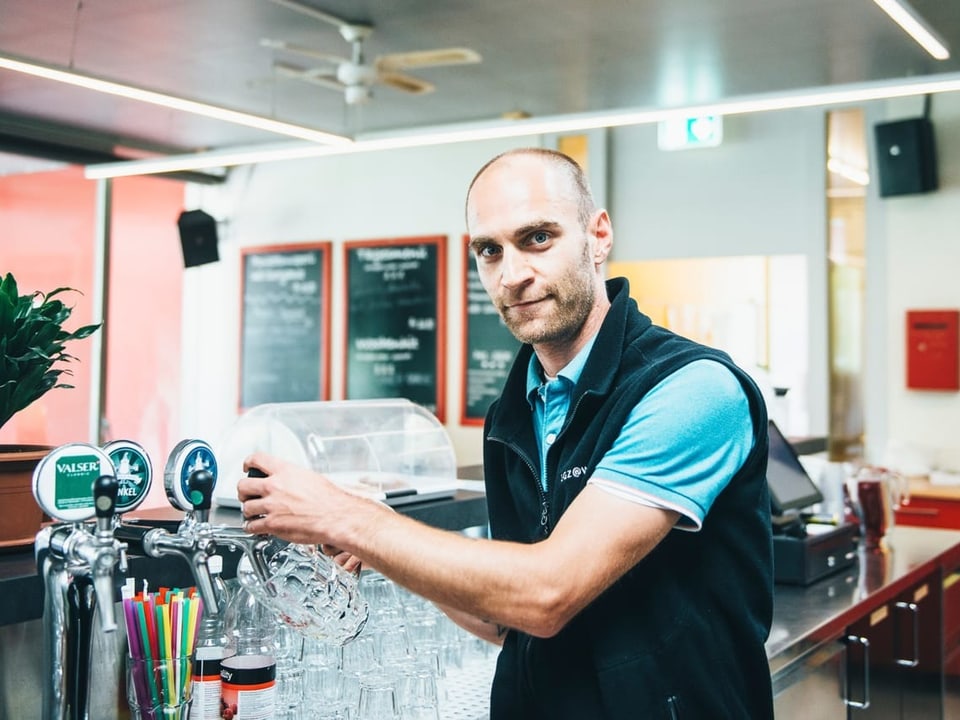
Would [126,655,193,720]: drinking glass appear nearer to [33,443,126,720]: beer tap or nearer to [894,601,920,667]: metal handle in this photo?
[33,443,126,720]: beer tap

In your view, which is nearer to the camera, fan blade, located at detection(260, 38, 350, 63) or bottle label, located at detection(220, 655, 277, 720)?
bottle label, located at detection(220, 655, 277, 720)

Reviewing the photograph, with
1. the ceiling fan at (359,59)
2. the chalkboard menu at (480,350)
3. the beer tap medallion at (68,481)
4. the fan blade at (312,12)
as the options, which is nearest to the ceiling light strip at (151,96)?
the ceiling fan at (359,59)

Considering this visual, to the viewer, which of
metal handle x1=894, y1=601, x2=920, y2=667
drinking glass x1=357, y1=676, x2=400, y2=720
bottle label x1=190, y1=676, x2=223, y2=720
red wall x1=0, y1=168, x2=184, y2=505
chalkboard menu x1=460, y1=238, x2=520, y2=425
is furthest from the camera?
red wall x1=0, y1=168, x2=184, y2=505

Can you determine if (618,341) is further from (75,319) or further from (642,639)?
(75,319)

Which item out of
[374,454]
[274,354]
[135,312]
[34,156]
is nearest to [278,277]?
[274,354]

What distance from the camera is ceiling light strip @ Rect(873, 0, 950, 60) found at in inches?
128

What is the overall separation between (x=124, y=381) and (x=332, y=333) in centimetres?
163

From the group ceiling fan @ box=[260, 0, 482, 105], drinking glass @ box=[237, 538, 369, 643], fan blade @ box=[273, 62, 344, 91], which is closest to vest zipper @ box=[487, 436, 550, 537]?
drinking glass @ box=[237, 538, 369, 643]

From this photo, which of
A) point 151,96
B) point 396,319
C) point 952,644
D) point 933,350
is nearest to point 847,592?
point 952,644

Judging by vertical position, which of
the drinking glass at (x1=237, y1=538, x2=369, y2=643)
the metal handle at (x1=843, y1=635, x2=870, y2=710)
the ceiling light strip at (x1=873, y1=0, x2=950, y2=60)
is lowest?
the metal handle at (x1=843, y1=635, x2=870, y2=710)

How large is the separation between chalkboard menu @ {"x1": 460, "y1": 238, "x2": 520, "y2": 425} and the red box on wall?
7.85 feet

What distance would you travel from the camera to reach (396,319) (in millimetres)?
7438

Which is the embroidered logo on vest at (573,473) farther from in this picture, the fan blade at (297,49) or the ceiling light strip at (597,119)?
the fan blade at (297,49)

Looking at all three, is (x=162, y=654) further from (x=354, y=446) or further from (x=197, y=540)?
(x=354, y=446)
